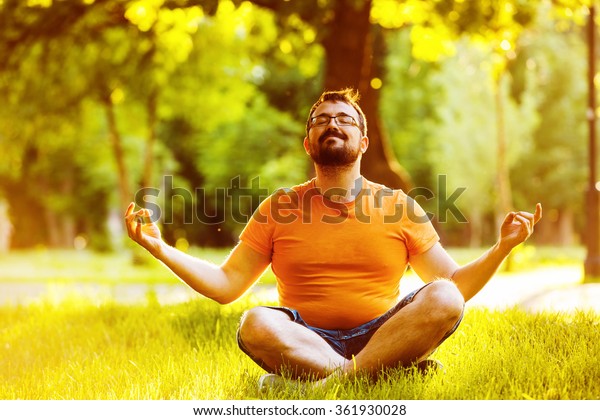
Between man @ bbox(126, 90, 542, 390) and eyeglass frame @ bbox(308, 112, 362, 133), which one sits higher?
eyeglass frame @ bbox(308, 112, 362, 133)

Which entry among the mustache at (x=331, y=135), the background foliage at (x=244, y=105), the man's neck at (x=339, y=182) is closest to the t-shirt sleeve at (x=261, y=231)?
the man's neck at (x=339, y=182)

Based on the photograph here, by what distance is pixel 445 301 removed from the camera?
3678 millimetres

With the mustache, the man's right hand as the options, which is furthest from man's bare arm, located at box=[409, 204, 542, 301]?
the man's right hand

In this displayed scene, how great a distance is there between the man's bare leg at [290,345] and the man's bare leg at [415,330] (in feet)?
0.40

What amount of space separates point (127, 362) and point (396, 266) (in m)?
1.95

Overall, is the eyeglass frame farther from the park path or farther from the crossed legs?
the park path

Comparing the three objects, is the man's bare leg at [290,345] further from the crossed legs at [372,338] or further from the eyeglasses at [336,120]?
the eyeglasses at [336,120]

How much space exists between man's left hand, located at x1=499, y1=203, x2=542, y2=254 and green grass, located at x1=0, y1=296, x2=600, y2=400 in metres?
0.72

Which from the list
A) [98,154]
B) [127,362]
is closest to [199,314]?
[127,362]

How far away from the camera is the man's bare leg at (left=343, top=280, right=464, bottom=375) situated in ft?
12.1

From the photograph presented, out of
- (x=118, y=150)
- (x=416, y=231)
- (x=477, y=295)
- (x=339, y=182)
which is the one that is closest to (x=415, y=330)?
(x=416, y=231)

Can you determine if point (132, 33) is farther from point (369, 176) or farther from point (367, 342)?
point (367, 342)

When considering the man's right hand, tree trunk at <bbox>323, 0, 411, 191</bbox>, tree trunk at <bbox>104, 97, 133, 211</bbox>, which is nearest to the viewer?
the man's right hand

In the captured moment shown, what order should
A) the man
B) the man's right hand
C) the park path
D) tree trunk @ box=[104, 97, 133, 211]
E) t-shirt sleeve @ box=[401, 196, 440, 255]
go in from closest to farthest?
the man's right hand
the man
t-shirt sleeve @ box=[401, 196, 440, 255]
the park path
tree trunk @ box=[104, 97, 133, 211]
